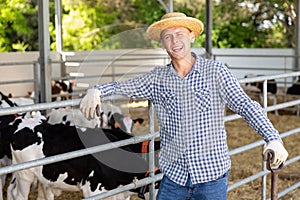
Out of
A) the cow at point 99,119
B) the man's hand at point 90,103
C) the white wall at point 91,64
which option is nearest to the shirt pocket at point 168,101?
the man's hand at point 90,103

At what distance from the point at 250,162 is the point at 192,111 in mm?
5087

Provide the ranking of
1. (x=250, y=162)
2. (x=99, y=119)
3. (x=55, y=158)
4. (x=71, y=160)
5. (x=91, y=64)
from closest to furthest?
1. (x=55, y=158)
2. (x=71, y=160)
3. (x=99, y=119)
4. (x=250, y=162)
5. (x=91, y=64)

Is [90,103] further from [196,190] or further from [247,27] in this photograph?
[247,27]

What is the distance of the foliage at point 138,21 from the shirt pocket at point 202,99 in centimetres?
1769

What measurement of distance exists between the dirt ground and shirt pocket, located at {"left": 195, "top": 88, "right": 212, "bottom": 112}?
9.71ft

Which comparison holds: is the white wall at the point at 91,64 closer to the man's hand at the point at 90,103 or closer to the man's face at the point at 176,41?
the man's hand at the point at 90,103

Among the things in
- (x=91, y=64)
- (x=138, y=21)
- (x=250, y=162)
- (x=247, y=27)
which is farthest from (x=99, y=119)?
(x=247, y=27)

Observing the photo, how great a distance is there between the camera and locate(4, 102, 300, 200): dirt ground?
236 inches

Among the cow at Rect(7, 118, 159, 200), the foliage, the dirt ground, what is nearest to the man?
the cow at Rect(7, 118, 159, 200)

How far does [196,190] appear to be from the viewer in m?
2.74

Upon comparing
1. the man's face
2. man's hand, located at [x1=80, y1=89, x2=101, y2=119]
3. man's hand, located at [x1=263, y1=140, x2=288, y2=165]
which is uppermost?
the man's face

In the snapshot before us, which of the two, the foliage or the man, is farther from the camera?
the foliage

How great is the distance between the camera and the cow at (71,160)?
434 cm

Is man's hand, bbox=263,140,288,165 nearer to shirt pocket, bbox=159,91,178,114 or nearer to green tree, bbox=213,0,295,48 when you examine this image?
shirt pocket, bbox=159,91,178,114
